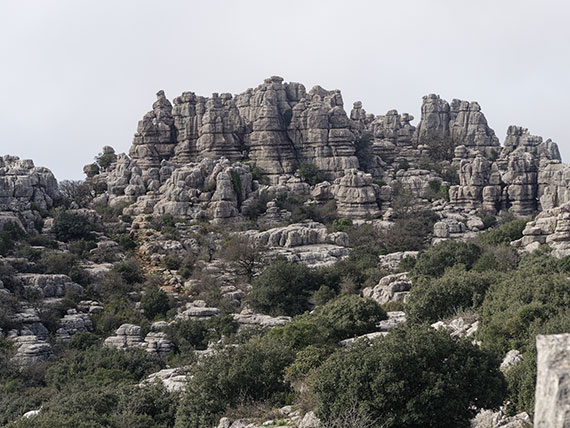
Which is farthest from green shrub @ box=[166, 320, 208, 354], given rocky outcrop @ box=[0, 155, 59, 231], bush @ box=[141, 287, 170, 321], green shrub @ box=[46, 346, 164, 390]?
rocky outcrop @ box=[0, 155, 59, 231]

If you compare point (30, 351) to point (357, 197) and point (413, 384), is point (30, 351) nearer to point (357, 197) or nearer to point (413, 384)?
point (413, 384)

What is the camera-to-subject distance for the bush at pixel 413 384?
39.5ft

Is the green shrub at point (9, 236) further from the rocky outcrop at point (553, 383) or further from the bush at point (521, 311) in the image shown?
the rocky outcrop at point (553, 383)

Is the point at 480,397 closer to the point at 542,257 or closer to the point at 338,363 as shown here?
the point at 338,363

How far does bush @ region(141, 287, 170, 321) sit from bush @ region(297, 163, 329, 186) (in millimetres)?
26052

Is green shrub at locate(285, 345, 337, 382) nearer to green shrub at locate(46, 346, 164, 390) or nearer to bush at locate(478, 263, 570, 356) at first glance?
bush at locate(478, 263, 570, 356)

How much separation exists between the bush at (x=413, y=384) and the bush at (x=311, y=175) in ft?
147

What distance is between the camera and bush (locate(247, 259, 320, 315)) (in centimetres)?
3241

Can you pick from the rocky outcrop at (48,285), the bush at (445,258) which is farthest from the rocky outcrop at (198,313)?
the bush at (445,258)

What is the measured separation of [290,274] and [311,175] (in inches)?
988

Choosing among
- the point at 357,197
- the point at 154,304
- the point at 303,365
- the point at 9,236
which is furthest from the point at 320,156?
the point at 303,365

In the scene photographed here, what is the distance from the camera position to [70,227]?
42.0 m

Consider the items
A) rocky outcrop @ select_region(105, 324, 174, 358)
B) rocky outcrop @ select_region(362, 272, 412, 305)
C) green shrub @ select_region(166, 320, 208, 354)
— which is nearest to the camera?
rocky outcrop @ select_region(105, 324, 174, 358)

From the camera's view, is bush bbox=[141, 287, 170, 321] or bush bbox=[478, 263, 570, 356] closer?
bush bbox=[478, 263, 570, 356]
